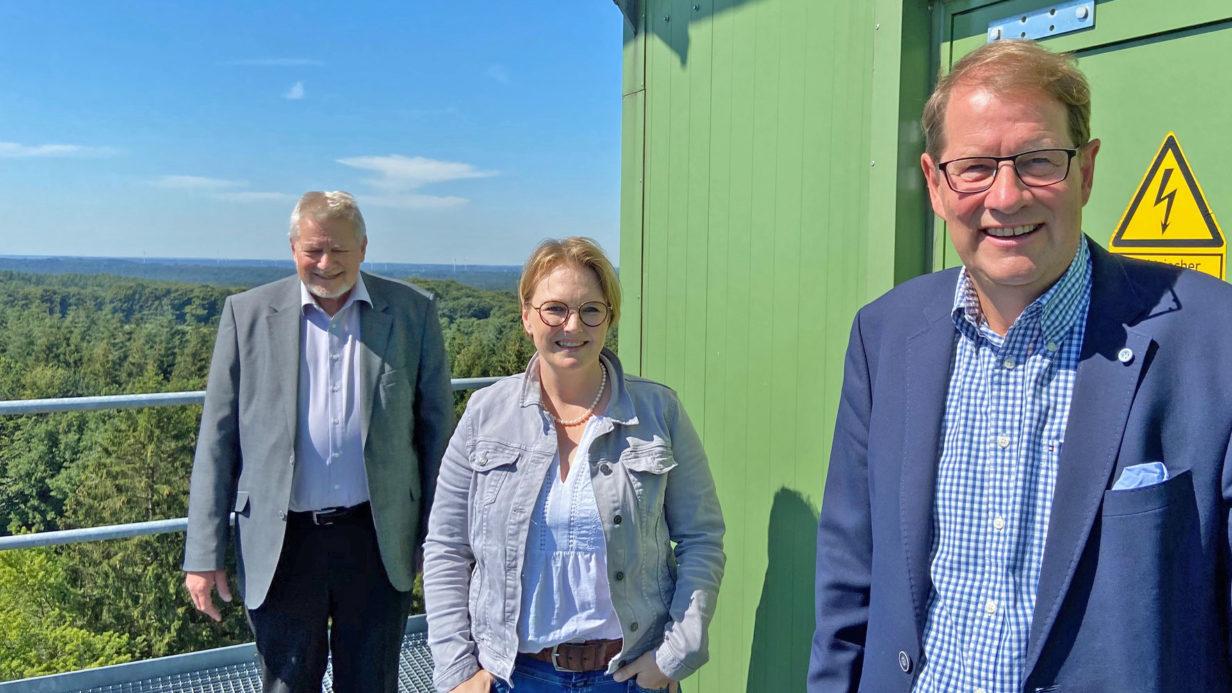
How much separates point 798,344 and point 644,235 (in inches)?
35.8

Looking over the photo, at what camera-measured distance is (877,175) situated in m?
2.07

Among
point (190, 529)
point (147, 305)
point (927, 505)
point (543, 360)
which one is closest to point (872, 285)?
point (543, 360)

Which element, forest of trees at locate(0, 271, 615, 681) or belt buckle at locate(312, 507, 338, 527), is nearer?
belt buckle at locate(312, 507, 338, 527)

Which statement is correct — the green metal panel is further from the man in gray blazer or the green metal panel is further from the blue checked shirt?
the man in gray blazer

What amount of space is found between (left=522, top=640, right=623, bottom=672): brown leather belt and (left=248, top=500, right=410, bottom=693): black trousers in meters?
0.87

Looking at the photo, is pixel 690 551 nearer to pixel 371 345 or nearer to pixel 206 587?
pixel 371 345

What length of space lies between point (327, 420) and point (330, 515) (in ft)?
0.86

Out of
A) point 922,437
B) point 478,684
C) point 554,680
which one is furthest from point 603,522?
point 922,437

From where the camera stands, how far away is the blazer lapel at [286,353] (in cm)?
241

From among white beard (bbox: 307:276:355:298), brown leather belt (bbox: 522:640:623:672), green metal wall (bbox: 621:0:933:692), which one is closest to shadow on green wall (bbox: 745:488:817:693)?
green metal wall (bbox: 621:0:933:692)

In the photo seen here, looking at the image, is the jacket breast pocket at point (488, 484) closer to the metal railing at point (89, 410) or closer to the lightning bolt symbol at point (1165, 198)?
the metal railing at point (89, 410)

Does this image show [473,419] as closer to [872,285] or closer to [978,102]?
[872,285]

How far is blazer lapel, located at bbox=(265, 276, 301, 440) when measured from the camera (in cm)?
241

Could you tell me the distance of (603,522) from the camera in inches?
71.3
